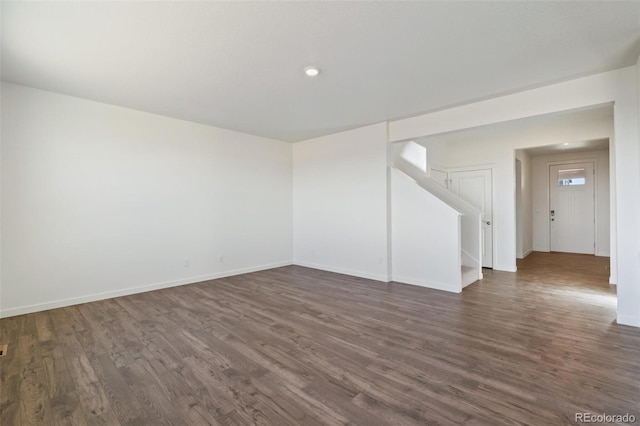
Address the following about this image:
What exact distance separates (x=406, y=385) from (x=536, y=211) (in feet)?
28.0

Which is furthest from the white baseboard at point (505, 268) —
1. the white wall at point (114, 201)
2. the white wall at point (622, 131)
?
the white wall at point (114, 201)

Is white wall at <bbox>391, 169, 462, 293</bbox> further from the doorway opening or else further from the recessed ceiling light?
the doorway opening

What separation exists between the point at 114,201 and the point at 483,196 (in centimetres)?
697

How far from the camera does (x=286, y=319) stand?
3.30 metres

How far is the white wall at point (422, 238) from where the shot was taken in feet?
14.5

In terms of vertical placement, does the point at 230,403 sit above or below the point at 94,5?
below

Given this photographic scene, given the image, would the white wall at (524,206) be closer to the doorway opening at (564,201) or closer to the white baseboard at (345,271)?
the doorway opening at (564,201)

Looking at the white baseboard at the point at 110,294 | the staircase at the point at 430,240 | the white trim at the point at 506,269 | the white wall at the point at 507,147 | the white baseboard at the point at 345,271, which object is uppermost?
Answer: the white wall at the point at 507,147

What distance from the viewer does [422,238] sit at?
4.75 m

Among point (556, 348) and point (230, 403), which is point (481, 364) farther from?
point (230, 403)

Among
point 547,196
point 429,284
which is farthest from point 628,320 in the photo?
point 547,196

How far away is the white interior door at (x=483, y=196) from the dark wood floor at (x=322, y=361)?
2.02m

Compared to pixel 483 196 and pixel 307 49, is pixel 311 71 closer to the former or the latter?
pixel 307 49

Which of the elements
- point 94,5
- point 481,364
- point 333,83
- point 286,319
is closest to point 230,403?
point 286,319
